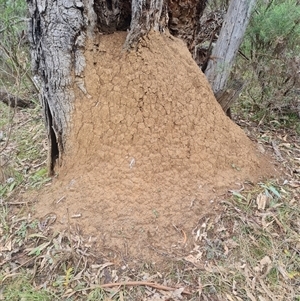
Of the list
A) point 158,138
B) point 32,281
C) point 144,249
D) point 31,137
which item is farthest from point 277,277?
point 31,137

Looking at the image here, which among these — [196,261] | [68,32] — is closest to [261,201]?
[196,261]

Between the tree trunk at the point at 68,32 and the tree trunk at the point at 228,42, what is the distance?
107 centimetres

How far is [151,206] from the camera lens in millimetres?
2227

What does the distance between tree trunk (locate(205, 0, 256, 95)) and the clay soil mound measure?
1.06 metres

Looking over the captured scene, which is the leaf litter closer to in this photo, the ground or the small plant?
the ground

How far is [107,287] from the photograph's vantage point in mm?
1919

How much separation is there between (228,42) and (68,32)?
1876 mm

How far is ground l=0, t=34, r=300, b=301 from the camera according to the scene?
77.3 inches

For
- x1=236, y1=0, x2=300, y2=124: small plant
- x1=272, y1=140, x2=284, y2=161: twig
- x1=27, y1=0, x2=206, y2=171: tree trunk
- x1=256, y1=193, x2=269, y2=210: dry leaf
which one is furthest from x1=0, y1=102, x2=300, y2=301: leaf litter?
x1=236, y1=0, x2=300, y2=124: small plant

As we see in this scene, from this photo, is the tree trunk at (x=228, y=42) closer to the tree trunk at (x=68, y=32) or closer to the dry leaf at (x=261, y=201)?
the tree trunk at (x=68, y=32)

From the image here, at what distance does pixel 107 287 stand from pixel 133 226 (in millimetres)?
415

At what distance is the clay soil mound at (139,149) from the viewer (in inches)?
87.7

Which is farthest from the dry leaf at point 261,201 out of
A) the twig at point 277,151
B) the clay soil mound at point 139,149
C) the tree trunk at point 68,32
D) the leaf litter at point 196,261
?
the tree trunk at point 68,32

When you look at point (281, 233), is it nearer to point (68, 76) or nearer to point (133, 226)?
point (133, 226)
